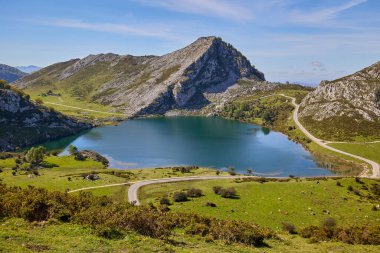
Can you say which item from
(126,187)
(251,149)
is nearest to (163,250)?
(126,187)

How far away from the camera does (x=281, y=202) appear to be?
7675 cm

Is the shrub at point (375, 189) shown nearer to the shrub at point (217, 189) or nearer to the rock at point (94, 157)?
the shrub at point (217, 189)

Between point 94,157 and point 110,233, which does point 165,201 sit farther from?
point 94,157

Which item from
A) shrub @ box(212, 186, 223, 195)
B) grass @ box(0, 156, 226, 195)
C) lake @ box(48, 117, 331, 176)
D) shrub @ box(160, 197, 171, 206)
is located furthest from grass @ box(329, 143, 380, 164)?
shrub @ box(160, 197, 171, 206)

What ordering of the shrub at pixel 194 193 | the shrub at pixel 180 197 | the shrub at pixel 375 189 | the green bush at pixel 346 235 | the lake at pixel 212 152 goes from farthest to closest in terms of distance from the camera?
the lake at pixel 212 152 → the shrub at pixel 375 189 → the shrub at pixel 194 193 → the shrub at pixel 180 197 → the green bush at pixel 346 235

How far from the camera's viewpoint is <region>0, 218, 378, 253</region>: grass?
2695 cm

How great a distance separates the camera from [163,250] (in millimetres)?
29469

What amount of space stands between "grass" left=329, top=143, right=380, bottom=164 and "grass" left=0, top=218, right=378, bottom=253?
114 metres

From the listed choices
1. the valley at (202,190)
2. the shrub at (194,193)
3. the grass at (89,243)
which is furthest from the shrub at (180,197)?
the grass at (89,243)

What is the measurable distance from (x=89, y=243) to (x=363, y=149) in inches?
5678

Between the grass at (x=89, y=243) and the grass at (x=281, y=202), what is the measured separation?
84.7 ft

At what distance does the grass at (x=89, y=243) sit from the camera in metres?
27.0

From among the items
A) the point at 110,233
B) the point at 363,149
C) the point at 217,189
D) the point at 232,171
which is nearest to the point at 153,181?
the point at 217,189

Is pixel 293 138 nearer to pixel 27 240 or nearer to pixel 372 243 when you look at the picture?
pixel 372 243
